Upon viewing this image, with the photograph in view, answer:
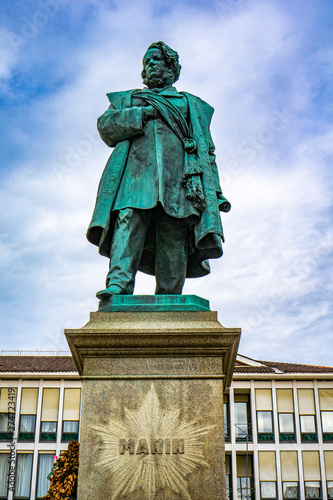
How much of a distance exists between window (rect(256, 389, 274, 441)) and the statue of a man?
4297 cm

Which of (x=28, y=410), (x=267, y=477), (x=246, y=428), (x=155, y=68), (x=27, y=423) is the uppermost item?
(x=28, y=410)

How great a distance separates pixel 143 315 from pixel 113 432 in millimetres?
1101

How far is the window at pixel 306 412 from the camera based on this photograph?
161 ft

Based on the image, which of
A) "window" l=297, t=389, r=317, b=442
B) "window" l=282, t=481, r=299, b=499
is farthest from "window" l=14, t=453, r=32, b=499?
"window" l=297, t=389, r=317, b=442

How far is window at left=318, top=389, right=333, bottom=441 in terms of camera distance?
49.0m

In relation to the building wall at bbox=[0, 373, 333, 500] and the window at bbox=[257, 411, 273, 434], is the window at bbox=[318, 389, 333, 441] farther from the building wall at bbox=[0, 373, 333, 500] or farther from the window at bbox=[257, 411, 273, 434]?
the window at bbox=[257, 411, 273, 434]

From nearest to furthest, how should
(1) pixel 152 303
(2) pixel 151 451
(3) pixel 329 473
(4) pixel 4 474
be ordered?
1. (2) pixel 151 451
2. (1) pixel 152 303
3. (4) pixel 4 474
4. (3) pixel 329 473

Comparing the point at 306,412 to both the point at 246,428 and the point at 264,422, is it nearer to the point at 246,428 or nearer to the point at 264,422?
the point at 264,422

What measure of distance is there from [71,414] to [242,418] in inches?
478

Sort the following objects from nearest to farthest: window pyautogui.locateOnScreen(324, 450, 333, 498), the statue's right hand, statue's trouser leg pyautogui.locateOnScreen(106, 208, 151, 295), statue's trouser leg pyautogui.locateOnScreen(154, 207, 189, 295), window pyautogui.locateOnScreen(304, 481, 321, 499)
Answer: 1. statue's trouser leg pyautogui.locateOnScreen(106, 208, 151, 295)
2. statue's trouser leg pyautogui.locateOnScreen(154, 207, 189, 295)
3. the statue's right hand
4. window pyautogui.locateOnScreen(304, 481, 321, 499)
5. window pyautogui.locateOnScreen(324, 450, 333, 498)

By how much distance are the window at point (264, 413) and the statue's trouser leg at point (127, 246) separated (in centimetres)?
4363

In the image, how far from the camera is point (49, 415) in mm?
47625

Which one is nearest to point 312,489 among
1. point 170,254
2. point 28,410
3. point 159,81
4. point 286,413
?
point 286,413

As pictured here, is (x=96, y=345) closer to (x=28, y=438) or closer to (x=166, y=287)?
(x=166, y=287)
